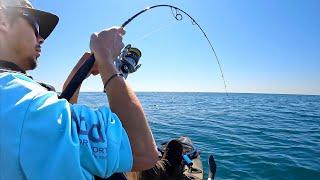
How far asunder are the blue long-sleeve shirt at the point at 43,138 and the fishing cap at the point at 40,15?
53cm

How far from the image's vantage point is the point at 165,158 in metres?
5.69

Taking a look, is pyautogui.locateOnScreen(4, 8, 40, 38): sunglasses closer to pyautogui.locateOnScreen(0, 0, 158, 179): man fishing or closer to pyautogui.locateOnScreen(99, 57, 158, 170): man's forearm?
pyautogui.locateOnScreen(0, 0, 158, 179): man fishing

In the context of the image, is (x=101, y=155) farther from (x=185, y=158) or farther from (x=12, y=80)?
(x=185, y=158)

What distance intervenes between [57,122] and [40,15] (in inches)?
37.8

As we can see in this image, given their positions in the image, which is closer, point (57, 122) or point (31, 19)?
point (57, 122)

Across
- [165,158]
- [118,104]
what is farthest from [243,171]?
[118,104]

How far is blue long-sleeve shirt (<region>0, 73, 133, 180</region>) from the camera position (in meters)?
1.07

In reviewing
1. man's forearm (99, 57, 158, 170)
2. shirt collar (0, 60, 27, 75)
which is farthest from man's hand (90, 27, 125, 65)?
shirt collar (0, 60, 27, 75)

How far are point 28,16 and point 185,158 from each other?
5180 mm

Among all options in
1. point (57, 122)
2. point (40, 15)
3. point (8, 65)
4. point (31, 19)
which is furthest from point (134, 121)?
point (40, 15)

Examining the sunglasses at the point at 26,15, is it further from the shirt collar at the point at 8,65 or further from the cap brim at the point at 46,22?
the shirt collar at the point at 8,65

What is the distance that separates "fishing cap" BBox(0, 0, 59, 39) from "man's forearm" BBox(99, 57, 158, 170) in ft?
2.05

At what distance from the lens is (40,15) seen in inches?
71.3

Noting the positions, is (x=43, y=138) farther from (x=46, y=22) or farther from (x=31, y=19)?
(x=46, y=22)
